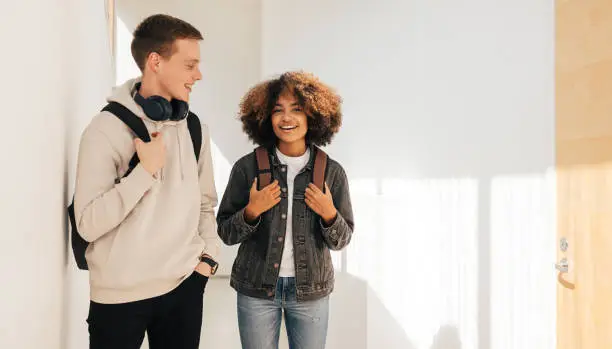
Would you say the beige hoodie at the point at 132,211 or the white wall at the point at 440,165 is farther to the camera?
the white wall at the point at 440,165

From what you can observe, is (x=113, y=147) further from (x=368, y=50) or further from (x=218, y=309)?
(x=218, y=309)

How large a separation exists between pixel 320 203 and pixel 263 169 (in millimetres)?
239

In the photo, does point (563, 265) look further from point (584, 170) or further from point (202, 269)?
point (202, 269)

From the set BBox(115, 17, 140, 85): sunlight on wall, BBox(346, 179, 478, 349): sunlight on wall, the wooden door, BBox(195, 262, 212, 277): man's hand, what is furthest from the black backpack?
BBox(115, 17, 140, 85): sunlight on wall

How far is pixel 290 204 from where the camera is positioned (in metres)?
2.16

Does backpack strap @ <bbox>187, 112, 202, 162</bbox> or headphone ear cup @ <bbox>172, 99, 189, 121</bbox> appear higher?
headphone ear cup @ <bbox>172, 99, 189, 121</bbox>

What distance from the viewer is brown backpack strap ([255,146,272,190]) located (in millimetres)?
2137

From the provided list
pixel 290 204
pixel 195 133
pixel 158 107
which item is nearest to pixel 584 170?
pixel 290 204

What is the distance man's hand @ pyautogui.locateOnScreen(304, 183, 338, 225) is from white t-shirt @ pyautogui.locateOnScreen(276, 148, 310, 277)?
8 centimetres

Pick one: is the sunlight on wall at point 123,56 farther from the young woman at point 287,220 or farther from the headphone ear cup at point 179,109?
the headphone ear cup at point 179,109

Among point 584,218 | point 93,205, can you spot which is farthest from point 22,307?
point 584,218

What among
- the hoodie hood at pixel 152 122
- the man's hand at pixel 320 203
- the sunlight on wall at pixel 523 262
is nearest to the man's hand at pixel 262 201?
the man's hand at pixel 320 203

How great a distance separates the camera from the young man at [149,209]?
1.37 meters

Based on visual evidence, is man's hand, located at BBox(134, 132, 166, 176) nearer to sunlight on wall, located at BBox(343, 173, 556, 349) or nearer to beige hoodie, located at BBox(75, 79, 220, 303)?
beige hoodie, located at BBox(75, 79, 220, 303)
